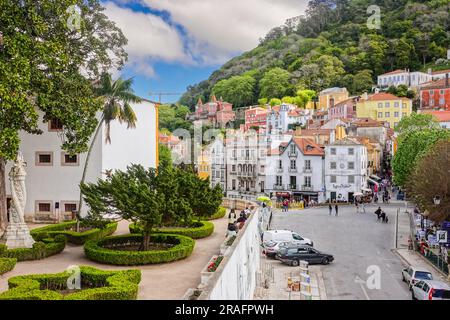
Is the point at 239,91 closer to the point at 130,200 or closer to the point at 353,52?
the point at 353,52

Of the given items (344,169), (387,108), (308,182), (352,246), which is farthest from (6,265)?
(387,108)

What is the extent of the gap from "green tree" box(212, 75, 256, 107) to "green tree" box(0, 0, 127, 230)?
142456 mm

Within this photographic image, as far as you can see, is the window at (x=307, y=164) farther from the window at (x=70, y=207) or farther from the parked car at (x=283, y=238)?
the window at (x=70, y=207)

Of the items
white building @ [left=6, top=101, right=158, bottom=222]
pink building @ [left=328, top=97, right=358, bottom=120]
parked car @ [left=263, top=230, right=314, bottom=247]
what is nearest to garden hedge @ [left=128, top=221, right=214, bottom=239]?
parked car @ [left=263, top=230, right=314, bottom=247]

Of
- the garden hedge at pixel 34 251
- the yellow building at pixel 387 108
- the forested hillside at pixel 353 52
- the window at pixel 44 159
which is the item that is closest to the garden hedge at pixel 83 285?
the garden hedge at pixel 34 251

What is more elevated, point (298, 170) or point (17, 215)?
point (298, 170)

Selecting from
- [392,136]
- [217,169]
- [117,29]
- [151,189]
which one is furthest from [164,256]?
[392,136]

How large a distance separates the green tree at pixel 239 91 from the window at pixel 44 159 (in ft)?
454

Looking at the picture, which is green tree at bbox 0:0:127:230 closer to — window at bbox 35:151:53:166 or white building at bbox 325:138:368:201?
window at bbox 35:151:53:166

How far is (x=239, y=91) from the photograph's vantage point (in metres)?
170

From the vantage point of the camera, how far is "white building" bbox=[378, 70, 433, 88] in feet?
424

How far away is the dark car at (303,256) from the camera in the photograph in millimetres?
30047

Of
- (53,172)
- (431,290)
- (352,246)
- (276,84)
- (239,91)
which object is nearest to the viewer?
(431,290)

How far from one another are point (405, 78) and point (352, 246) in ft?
352
